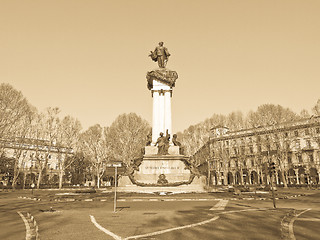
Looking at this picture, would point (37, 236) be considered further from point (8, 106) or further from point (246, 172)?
point (246, 172)

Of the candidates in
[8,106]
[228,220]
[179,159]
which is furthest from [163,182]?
[8,106]

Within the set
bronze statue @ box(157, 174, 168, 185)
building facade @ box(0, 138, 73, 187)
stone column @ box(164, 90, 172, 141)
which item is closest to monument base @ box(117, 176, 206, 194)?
bronze statue @ box(157, 174, 168, 185)

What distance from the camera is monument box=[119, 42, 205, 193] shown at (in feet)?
80.8

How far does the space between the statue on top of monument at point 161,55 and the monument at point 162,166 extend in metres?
3.80

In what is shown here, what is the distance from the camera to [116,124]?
55.6 metres

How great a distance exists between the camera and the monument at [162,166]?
2464 cm

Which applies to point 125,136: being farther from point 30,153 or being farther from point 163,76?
point 30,153

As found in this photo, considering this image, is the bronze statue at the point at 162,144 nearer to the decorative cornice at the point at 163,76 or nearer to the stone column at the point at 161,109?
the stone column at the point at 161,109

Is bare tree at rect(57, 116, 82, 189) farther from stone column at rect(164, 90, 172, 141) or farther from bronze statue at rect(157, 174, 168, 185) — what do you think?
bronze statue at rect(157, 174, 168, 185)

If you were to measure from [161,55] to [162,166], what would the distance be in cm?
1640

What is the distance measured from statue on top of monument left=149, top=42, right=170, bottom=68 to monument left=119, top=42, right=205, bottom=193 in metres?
3.80

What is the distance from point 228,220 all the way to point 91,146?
4835cm

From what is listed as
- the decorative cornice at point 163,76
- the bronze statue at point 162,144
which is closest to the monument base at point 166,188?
the bronze statue at point 162,144

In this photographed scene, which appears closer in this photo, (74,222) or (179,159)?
(74,222)
